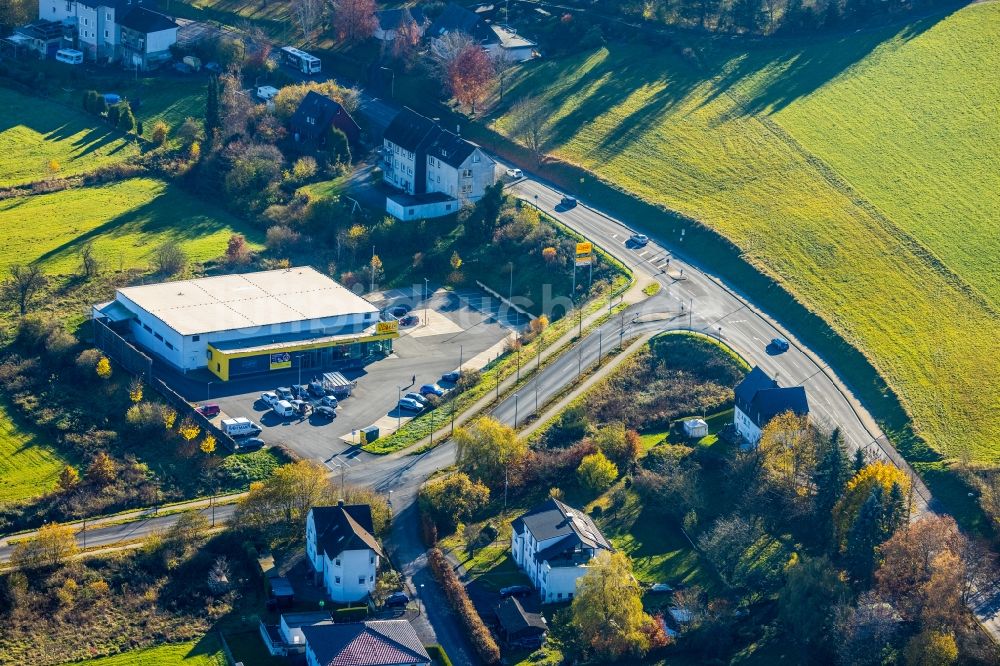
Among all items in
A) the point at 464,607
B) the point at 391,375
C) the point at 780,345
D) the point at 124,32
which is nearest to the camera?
the point at 464,607

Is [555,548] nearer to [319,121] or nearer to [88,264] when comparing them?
[88,264]

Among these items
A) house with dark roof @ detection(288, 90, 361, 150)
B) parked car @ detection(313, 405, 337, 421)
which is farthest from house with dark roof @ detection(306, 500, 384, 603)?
house with dark roof @ detection(288, 90, 361, 150)

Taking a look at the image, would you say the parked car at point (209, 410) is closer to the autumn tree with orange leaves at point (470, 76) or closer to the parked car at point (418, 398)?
the parked car at point (418, 398)

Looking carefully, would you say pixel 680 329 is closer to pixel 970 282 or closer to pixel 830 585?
pixel 970 282

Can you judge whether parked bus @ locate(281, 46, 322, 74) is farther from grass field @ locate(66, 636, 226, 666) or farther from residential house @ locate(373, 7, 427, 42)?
grass field @ locate(66, 636, 226, 666)

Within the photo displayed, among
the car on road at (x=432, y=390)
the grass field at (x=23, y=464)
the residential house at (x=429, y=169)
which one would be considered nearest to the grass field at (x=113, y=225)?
the residential house at (x=429, y=169)

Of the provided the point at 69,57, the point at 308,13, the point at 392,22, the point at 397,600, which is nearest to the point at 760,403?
the point at 397,600

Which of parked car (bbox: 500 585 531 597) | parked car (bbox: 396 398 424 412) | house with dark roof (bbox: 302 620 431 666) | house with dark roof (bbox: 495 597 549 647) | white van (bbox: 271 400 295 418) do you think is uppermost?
house with dark roof (bbox: 302 620 431 666)
